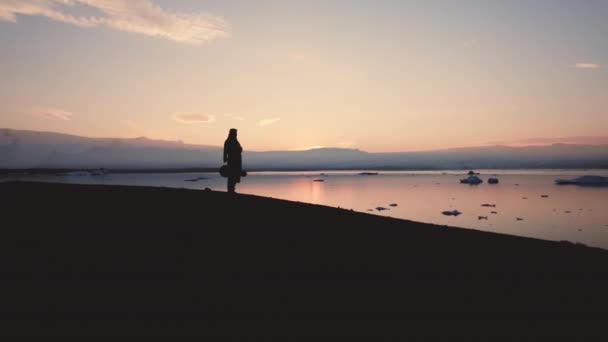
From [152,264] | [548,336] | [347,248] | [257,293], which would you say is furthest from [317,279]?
[548,336]

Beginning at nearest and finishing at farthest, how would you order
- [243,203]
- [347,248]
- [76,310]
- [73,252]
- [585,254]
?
1. [76,310]
2. [73,252]
3. [347,248]
4. [585,254]
5. [243,203]

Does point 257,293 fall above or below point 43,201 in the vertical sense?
below

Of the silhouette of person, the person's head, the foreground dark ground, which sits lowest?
the foreground dark ground

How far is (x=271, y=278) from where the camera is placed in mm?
6223

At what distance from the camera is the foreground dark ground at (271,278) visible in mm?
4797

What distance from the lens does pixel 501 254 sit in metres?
8.91

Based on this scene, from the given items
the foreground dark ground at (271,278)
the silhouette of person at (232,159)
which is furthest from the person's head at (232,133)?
the foreground dark ground at (271,278)

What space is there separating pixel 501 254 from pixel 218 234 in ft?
21.7

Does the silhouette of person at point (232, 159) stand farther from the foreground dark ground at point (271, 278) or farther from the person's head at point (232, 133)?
the foreground dark ground at point (271, 278)

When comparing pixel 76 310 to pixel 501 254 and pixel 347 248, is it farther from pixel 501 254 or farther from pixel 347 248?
pixel 501 254

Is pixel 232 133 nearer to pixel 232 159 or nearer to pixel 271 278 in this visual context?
pixel 232 159

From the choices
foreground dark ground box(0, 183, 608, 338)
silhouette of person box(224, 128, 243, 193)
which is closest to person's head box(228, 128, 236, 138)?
silhouette of person box(224, 128, 243, 193)

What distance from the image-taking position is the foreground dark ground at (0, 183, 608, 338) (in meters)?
4.80

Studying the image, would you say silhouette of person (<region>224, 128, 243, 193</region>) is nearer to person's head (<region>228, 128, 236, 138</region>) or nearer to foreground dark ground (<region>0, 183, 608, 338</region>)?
person's head (<region>228, 128, 236, 138</region>)
